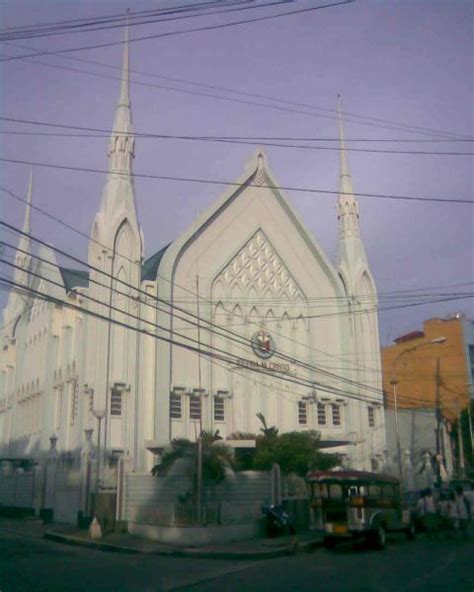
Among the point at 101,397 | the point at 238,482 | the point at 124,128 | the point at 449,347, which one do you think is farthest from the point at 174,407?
the point at 449,347

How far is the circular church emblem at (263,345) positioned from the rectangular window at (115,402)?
8705 millimetres

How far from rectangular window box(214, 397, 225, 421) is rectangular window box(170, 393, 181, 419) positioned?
2.30 meters

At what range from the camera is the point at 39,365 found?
42969mm

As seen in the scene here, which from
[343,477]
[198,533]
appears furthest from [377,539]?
[198,533]

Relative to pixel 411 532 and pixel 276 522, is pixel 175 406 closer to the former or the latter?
pixel 276 522

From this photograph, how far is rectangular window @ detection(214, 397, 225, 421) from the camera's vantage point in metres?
37.6

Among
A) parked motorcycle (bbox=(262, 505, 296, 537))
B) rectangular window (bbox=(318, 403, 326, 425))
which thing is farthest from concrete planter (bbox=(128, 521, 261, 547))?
rectangular window (bbox=(318, 403, 326, 425))

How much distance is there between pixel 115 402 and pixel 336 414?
49.2 ft

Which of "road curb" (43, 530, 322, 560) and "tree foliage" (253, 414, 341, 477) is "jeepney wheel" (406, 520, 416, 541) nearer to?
"road curb" (43, 530, 322, 560)

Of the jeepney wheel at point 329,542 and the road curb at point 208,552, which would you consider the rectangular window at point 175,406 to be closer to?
the road curb at point 208,552

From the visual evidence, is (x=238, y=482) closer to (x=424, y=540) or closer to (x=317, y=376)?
(x=424, y=540)

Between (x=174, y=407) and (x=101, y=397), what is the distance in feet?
14.8

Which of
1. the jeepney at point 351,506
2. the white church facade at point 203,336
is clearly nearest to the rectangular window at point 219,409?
the white church facade at point 203,336

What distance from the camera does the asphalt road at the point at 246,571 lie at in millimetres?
12750
